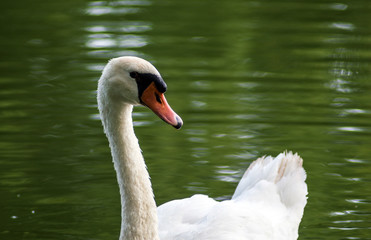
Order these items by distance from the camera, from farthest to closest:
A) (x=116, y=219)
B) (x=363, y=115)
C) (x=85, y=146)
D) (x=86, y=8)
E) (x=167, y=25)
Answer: (x=86, y=8) < (x=167, y=25) < (x=363, y=115) < (x=85, y=146) < (x=116, y=219)

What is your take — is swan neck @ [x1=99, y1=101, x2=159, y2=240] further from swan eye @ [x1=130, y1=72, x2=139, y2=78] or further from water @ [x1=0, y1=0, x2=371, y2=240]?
water @ [x1=0, y1=0, x2=371, y2=240]

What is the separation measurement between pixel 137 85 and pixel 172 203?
1518 mm

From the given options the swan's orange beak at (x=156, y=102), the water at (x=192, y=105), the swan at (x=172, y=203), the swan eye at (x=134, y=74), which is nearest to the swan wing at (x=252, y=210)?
the swan at (x=172, y=203)

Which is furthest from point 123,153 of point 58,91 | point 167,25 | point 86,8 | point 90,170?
point 86,8

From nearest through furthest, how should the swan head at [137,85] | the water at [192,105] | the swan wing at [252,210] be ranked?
1. the swan head at [137,85]
2. the swan wing at [252,210]
3. the water at [192,105]

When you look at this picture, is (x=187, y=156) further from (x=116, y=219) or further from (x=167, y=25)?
(x=167, y=25)

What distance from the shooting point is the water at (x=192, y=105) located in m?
8.29

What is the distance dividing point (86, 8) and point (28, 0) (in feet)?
6.10

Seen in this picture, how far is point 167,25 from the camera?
16203mm

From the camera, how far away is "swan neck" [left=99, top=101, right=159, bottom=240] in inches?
235

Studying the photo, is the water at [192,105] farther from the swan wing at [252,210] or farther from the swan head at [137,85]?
the swan head at [137,85]

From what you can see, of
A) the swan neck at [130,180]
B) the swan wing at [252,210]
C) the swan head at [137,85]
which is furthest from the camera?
the swan wing at [252,210]

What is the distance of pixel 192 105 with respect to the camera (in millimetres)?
11195

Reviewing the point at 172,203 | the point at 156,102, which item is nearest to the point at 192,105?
the point at 172,203
